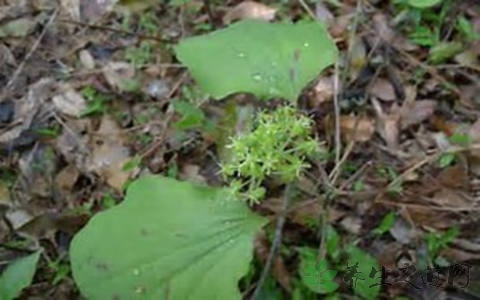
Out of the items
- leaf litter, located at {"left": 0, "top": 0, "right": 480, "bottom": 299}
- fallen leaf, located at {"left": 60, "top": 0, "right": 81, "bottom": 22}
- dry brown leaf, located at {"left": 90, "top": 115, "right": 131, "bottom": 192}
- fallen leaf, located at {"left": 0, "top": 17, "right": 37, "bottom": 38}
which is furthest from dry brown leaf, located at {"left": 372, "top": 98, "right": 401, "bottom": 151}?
fallen leaf, located at {"left": 0, "top": 17, "right": 37, "bottom": 38}

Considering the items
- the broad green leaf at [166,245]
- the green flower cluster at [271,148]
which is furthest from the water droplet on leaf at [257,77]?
the broad green leaf at [166,245]

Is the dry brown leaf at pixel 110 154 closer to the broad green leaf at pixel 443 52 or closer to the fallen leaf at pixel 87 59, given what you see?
the fallen leaf at pixel 87 59

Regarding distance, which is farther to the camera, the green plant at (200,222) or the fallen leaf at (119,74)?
the fallen leaf at (119,74)

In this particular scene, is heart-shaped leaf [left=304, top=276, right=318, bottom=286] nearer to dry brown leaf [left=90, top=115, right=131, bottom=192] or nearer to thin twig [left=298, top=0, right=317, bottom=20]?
dry brown leaf [left=90, top=115, right=131, bottom=192]

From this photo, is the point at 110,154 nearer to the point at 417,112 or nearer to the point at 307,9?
the point at 307,9

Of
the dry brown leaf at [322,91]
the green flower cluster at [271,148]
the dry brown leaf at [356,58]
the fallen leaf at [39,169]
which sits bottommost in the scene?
the fallen leaf at [39,169]

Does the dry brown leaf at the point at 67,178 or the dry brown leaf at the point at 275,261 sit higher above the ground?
the dry brown leaf at the point at 67,178

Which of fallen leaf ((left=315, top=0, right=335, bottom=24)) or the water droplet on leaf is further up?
the water droplet on leaf

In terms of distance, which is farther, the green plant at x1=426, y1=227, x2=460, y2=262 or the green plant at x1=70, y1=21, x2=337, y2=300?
the green plant at x1=426, y1=227, x2=460, y2=262

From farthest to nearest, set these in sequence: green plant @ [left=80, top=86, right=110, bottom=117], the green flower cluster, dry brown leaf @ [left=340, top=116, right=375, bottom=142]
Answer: green plant @ [left=80, top=86, right=110, bottom=117], dry brown leaf @ [left=340, top=116, right=375, bottom=142], the green flower cluster
